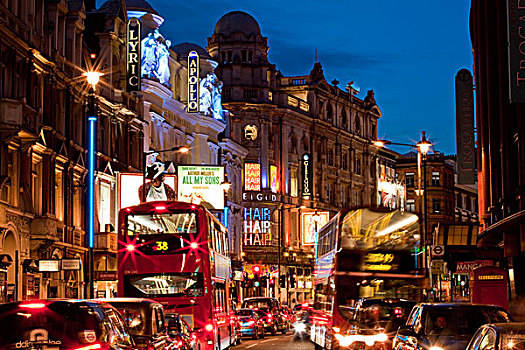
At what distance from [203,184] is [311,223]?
44515 millimetres

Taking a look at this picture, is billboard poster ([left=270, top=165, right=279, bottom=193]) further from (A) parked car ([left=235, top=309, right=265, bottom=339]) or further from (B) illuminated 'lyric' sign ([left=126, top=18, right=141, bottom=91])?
(A) parked car ([left=235, top=309, right=265, bottom=339])

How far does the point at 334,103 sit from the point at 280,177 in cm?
1862

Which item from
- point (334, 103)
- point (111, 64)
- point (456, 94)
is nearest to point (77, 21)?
point (111, 64)

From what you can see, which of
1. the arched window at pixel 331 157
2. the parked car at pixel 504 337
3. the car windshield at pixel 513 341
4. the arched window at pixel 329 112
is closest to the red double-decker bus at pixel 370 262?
the parked car at pixel 504 337

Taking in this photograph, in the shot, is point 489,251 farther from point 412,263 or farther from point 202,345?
point 202,345

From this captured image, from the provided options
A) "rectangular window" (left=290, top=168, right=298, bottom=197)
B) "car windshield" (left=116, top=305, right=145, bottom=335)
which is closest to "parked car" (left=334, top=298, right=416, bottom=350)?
"car windshield" (left=116, top=305, right=145, bottom=335)

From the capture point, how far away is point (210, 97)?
7512cm

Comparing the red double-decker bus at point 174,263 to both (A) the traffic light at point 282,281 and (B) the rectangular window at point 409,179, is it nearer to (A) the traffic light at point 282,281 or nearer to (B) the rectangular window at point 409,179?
(A) the traffic light at point 282,281

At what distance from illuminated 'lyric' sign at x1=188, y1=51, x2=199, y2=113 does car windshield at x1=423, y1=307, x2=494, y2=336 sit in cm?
5112

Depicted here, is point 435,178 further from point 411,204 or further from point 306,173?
point 306,173

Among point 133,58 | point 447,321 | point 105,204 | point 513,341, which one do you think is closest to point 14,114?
point 105,204

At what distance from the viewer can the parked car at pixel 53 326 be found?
13234mm

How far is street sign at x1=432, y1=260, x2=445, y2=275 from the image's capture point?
151ft

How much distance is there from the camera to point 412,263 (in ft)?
105
